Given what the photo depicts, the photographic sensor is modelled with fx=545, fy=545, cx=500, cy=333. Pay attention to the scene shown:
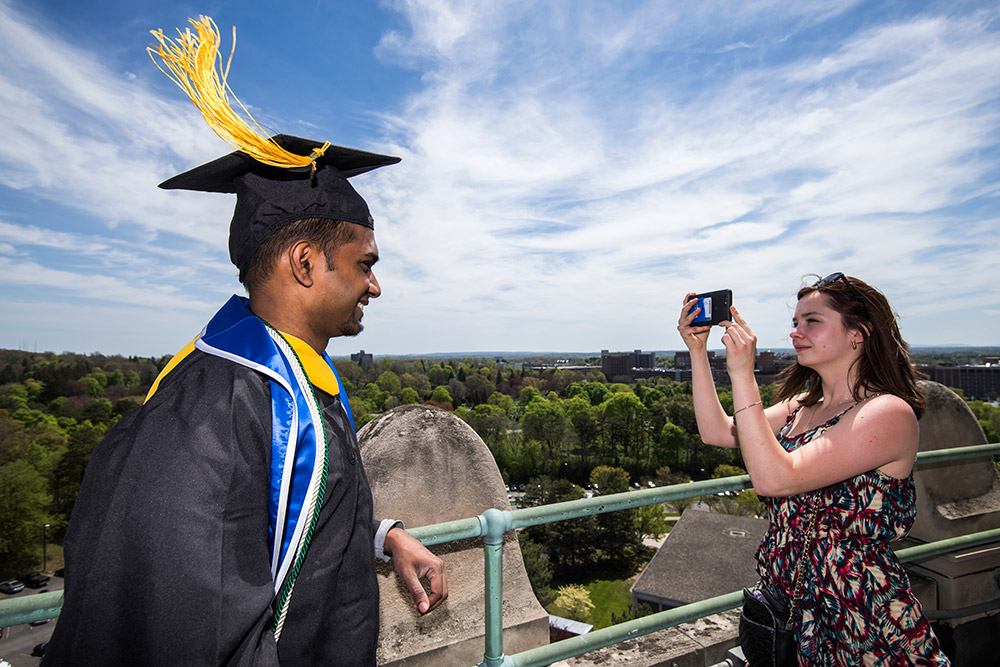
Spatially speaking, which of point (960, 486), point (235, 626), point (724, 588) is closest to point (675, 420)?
point (724, 588)

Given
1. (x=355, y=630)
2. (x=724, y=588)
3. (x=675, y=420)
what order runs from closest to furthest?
(x=355, y=630) < (x=724, y=588) < (x=675, y=420)

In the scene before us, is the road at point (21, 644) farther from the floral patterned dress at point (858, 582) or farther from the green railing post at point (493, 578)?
the floral patterned dress at point (858, 582)

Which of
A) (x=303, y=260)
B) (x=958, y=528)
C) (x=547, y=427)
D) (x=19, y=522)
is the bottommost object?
(x=19, y=522)

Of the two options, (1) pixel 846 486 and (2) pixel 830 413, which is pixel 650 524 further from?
(1) pixel 846 486

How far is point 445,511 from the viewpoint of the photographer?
272 centimetres

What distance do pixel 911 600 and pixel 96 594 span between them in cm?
226

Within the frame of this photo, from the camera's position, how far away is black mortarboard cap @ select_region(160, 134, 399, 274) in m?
1.32

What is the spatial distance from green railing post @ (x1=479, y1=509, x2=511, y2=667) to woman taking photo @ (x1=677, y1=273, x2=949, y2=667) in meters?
0.83

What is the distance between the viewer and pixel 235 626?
0.88 metres

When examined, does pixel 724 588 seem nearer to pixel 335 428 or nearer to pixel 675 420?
pixel 335 428

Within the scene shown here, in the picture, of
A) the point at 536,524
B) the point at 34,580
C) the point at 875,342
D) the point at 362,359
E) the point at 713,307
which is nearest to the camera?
the point at 536,524

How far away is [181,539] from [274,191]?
0.85 meters

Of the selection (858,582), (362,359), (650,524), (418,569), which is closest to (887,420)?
(858,582)

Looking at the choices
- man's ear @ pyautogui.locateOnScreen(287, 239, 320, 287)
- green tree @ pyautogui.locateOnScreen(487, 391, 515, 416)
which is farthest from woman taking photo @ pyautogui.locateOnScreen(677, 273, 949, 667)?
green tree @ pyautogui.locateOnScreen(487, 391, 515, 416)
